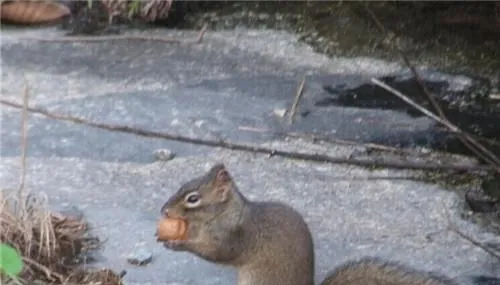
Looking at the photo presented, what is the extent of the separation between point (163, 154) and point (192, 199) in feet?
4.84

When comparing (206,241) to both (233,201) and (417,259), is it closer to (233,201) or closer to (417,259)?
(233,201)

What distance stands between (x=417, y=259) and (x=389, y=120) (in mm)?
1327

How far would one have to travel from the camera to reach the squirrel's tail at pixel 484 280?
4344 mm

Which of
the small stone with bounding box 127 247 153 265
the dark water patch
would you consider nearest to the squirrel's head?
the small stone with bounding box 127 247 153 265

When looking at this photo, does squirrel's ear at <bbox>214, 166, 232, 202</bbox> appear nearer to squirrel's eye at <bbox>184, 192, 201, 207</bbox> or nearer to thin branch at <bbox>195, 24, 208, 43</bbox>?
squirrel's eye at <bbox>184, 192, 201, 207</bbox>

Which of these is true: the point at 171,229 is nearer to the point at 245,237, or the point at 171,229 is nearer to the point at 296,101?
the point at 245,237

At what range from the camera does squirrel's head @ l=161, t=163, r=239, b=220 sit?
3934 mm

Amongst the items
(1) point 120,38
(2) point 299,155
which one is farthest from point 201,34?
(2) point 299,155

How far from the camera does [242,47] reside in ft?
22.2

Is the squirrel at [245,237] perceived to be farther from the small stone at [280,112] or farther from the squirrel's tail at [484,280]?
the small stone at [280,112]

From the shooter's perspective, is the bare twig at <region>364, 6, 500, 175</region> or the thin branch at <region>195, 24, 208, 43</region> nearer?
the bare twig at <region>364, 6, 500, 175</region>

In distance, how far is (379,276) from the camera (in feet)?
12.5

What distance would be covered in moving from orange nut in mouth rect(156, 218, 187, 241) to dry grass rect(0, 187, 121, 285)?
15.2 inches

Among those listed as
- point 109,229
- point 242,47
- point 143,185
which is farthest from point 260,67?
point 109,229
